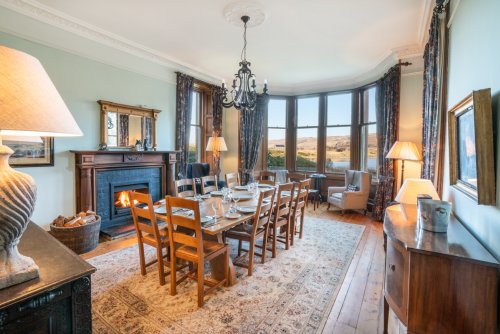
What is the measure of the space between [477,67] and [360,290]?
2101 mm

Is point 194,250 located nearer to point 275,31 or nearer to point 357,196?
point 275,31

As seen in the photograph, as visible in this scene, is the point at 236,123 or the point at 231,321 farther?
the point at 236,123

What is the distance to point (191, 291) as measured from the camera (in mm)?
2389

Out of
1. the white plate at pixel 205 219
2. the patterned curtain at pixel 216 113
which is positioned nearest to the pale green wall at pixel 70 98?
the patterned curtain at pixel 216 113

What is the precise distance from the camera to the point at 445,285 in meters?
1.23

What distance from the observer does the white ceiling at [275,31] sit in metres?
3.08

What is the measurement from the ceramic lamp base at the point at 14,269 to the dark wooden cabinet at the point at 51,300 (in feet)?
0.07

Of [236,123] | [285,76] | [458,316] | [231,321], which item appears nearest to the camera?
[458,316]

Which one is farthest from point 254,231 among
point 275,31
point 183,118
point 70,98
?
point 183,118

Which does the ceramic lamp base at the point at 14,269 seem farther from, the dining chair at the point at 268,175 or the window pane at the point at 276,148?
the window pane at the point at 276,148

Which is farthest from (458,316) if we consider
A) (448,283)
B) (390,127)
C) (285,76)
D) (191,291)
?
(285,76)

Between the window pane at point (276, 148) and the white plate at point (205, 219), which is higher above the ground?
the window pane at point (276, 148)

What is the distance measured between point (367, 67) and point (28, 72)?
5681 millimetres

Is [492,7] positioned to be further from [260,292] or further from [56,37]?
[56,37]
